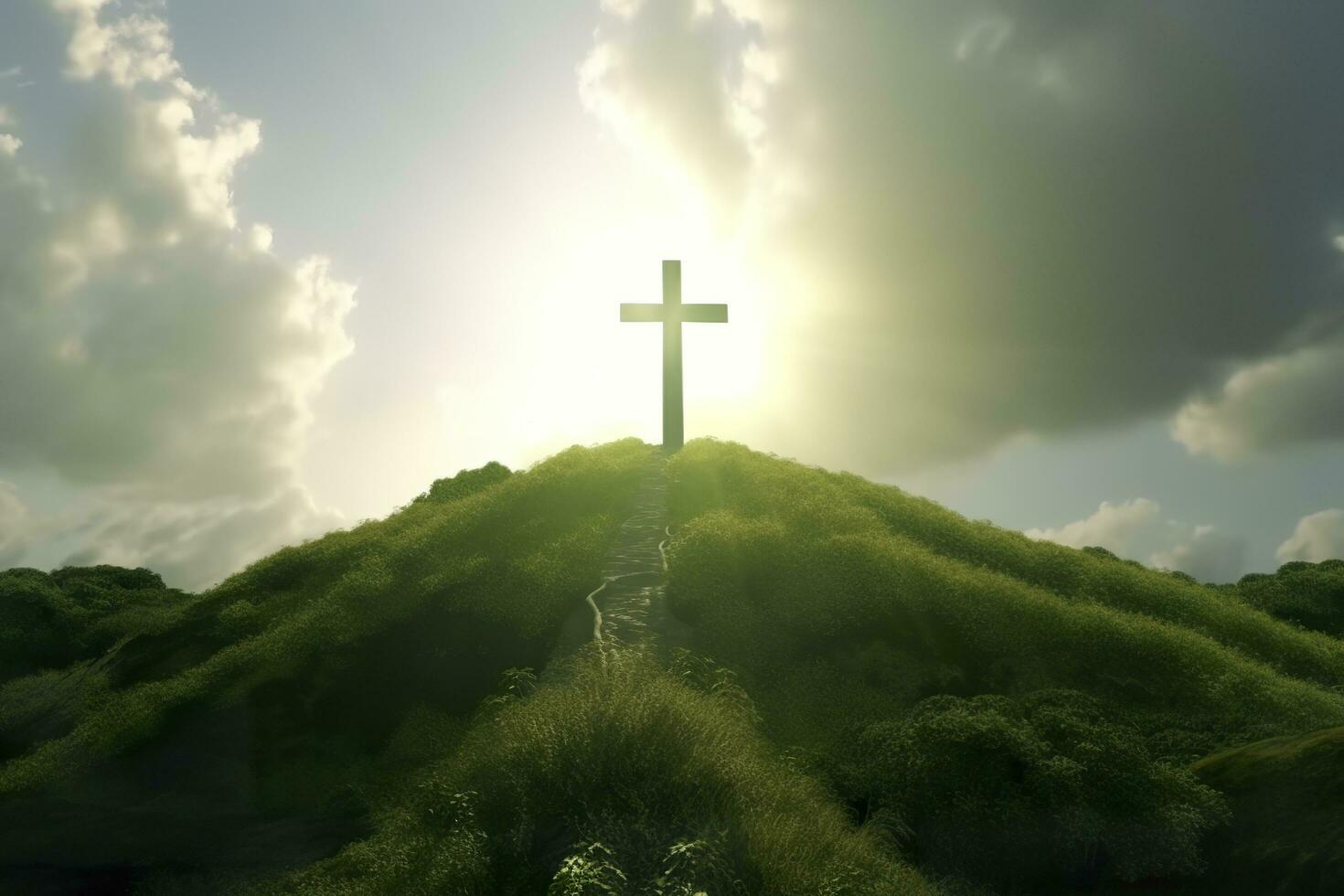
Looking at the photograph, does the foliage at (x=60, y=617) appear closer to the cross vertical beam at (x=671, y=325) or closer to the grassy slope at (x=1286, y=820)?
the cross vertical beam at (x=671, y=325)

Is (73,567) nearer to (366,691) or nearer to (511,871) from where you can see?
(366,691)

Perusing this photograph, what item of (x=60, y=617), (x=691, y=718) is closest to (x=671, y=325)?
(x=691, y=718)

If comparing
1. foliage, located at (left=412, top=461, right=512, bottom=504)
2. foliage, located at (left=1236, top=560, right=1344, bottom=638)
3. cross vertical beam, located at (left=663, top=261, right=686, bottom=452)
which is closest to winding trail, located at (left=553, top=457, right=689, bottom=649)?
cross vertical beam, located at (left=663, top=261, right=686, bottom=452)

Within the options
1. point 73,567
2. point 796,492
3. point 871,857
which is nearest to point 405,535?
point 796,492

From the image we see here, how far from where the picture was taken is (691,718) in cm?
1030

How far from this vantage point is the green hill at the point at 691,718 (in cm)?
948

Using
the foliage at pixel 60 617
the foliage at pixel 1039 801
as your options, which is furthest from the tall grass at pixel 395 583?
the foliage at pixel 60 617

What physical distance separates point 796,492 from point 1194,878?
14.9 meters

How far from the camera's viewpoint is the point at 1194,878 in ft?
32.9

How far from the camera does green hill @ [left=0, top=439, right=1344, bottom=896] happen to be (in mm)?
9477

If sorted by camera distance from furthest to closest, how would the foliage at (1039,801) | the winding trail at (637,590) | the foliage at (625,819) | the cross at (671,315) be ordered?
the cross at (671,315) → the winding trail at (637,590) → the foliage at (1039,801) → the foliage at (625,819)

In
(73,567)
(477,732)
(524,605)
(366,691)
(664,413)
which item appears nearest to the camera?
(477,732)

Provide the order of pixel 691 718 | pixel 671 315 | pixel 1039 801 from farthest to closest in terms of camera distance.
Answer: pixel 671 315, pixel 1039 801, pixel 691 718

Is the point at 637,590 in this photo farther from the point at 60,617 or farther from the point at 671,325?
the point at 60,617
